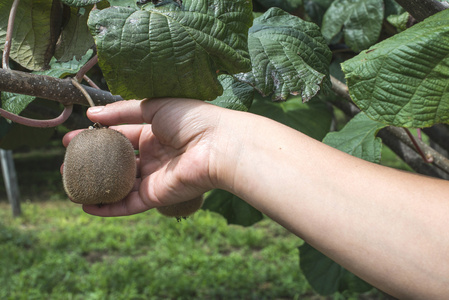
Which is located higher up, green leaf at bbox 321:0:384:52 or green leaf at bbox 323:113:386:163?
green leaf at bbox 321:0:384:52

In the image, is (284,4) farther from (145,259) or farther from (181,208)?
(145,259)

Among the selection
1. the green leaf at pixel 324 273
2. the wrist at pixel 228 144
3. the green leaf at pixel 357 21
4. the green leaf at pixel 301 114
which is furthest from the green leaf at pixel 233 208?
the wrist at pixel 228 144

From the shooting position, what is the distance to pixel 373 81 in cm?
92

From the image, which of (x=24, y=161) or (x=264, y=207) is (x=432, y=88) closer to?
(x=264, y=207)

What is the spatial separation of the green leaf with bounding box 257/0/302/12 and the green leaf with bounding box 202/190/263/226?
0.91 metres

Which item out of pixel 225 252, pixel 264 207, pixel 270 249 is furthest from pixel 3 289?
pixel 264 207

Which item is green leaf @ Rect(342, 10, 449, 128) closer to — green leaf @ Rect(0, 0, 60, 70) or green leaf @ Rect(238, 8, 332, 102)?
green leaf @ Rect(238, 8, 332, 102)

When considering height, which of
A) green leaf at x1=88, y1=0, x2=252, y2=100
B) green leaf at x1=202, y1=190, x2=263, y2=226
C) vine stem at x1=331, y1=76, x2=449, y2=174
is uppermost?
green leaf at x1=88, y1=0, x2=252, y2=100

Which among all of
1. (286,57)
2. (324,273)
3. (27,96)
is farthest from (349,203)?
(324,273)

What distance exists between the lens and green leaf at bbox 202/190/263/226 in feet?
7.29

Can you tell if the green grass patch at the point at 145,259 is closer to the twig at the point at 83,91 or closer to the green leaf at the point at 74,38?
→ the green leaf at the point at 74,38

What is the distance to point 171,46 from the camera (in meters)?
0.98

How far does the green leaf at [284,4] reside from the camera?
190cm

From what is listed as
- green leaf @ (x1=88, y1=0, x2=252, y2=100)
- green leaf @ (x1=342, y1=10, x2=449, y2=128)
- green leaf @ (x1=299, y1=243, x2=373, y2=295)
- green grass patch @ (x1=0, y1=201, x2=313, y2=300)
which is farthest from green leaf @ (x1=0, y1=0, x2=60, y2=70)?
green grass patch @ (x1=0, y1=201, x2=313, y2=300)
